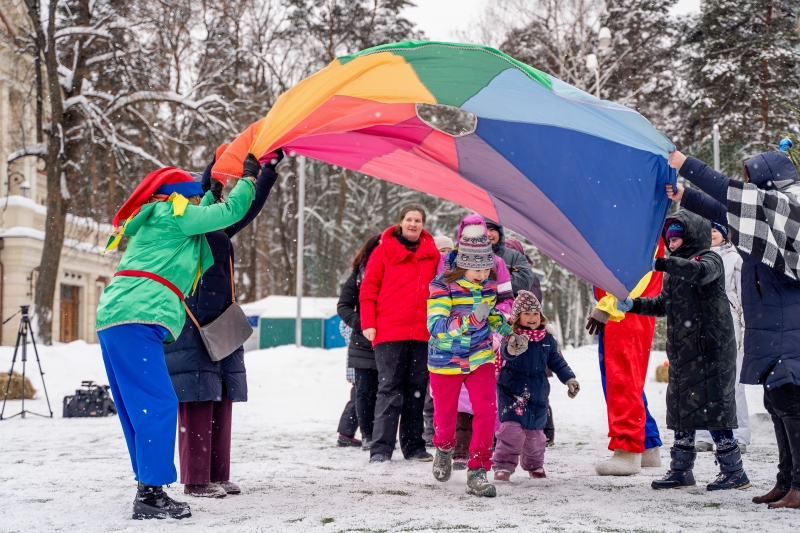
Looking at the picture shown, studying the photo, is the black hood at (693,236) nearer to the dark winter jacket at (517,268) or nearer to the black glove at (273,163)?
the dark winter jacket at (517,268)

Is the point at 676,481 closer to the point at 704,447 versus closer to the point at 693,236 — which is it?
the point at 693,236

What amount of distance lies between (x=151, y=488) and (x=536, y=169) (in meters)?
2.92

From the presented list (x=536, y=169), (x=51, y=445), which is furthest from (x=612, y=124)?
(x=51, y=445)

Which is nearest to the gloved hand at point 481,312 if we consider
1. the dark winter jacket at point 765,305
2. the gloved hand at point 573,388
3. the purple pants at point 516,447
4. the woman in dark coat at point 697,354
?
the gloved hand at point 573,388

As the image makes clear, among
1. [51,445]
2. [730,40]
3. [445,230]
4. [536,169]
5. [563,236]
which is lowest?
[51,445]

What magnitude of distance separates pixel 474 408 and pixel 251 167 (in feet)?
6.43

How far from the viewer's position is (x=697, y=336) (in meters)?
4.60

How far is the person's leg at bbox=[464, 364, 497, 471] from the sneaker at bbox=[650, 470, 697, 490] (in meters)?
0.98

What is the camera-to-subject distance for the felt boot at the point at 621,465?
5.12 metres

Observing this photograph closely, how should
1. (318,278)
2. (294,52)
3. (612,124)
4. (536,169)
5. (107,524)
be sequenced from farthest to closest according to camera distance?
(318,278) → (294,52) → (536,169) → (612,124) → (107,524)

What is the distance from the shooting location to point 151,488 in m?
3.90

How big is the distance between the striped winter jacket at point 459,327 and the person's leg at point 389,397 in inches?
32.9

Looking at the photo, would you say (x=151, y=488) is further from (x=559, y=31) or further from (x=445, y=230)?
(x=445, y=230)

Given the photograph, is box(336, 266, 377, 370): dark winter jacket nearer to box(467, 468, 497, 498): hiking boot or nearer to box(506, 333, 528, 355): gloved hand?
box(506, 333, 528, 355): gloved hand
